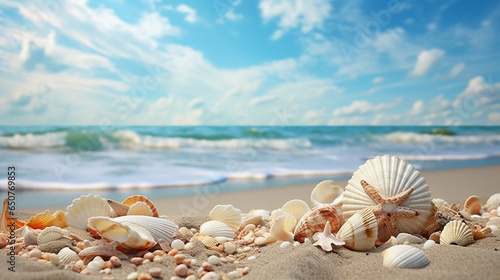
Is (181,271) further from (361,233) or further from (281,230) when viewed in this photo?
(361,233)

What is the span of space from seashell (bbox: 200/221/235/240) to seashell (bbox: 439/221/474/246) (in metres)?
1.63

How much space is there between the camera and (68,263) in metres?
2.15

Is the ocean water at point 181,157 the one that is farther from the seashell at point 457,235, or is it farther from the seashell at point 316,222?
the seashell at point 457,235

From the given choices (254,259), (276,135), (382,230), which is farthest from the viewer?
(276,135)

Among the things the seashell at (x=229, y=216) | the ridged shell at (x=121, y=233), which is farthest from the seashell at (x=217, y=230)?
the ridged shell at (x=121, y=233)

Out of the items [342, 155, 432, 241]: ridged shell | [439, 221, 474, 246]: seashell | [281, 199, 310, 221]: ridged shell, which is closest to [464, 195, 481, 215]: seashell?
[342, 155, 432, 241]: ridged shell

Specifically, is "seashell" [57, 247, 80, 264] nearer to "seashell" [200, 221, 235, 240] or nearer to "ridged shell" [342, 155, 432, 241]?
"seashell" [200, 221, 235, 240]

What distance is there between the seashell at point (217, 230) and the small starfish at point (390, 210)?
120cm

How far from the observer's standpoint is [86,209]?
2.86 meters

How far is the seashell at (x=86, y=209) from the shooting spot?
9.32 ft

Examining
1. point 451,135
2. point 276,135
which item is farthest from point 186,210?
point 451,135

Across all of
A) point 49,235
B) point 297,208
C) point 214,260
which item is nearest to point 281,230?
point 297,208

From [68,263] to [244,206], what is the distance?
311cm

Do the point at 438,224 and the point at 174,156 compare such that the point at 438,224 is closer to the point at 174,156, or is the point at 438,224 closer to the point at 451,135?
the point at 174,156
